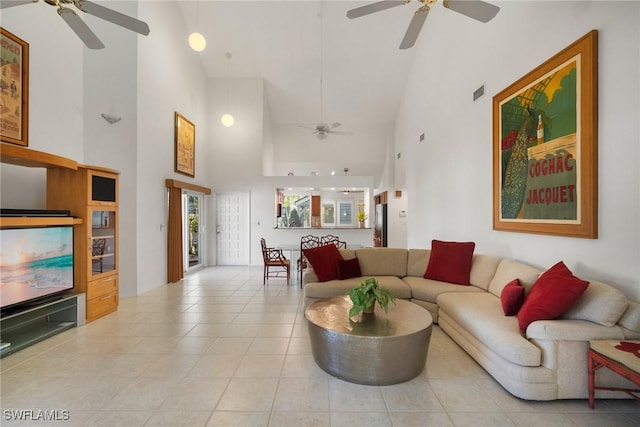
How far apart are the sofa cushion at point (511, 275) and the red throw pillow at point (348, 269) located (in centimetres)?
170

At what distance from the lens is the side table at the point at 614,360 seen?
171 cm

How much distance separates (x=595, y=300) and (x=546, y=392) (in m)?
0.78

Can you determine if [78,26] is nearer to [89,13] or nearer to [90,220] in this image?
[89,13]

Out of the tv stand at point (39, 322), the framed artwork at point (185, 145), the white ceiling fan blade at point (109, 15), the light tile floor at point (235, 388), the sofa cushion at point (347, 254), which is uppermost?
the white ceiling fan blade at point (109, 15)

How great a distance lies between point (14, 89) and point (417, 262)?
18.3 feet

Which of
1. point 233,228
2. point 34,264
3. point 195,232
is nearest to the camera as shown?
point 34,264

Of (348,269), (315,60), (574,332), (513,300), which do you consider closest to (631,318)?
(574,332)

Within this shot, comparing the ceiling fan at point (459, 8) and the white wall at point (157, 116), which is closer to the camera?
the ceiling fan at point (459, 8)

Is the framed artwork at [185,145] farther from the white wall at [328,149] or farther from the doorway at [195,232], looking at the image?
the white wall at [328,149]

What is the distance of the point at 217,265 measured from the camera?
8070 mm

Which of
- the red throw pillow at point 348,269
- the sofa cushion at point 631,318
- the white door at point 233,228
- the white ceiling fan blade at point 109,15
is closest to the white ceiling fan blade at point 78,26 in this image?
the white ceiling fan blade at point 109,15

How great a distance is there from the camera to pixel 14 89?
3.33 m

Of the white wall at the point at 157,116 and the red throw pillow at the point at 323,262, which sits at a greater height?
the white wall at the point at 157,116

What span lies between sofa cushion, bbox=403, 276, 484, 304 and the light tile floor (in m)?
0.42
